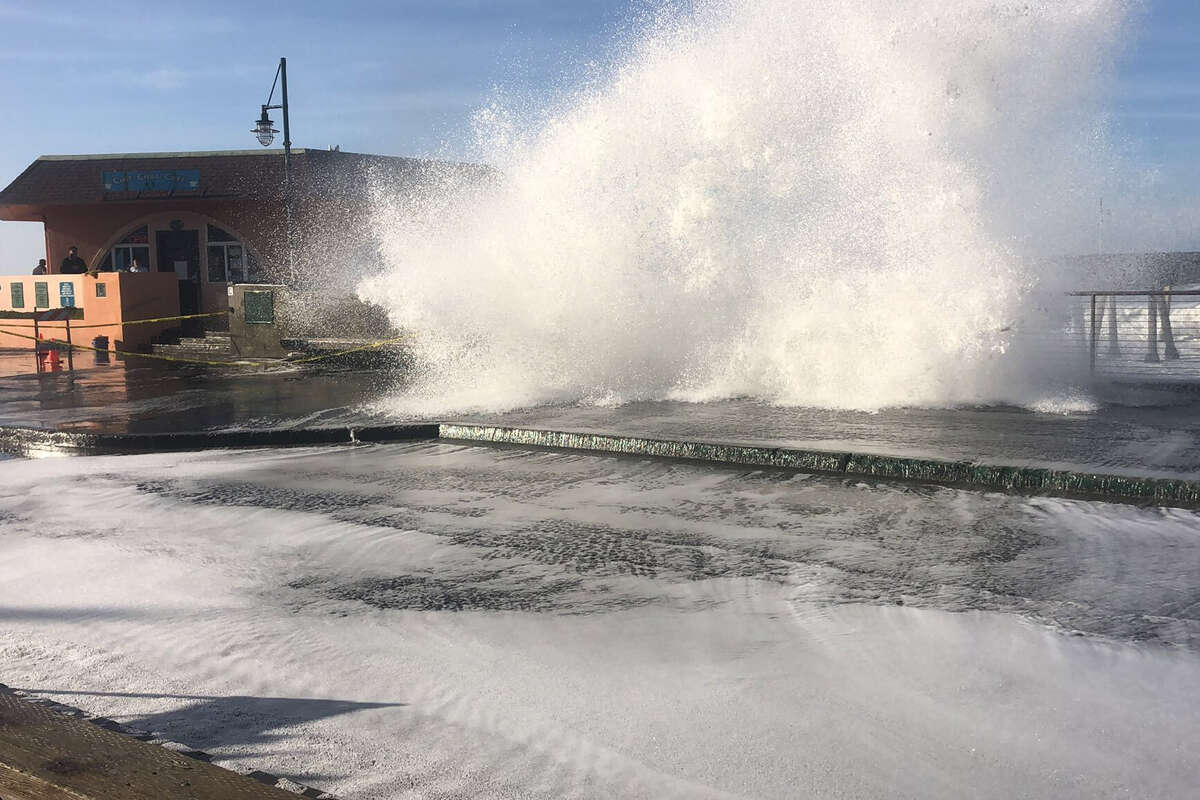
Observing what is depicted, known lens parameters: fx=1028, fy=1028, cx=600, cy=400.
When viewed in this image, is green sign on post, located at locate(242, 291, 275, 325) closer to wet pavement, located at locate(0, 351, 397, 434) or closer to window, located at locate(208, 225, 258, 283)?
wet pavement, located at locate(0, 351, 397, 434)

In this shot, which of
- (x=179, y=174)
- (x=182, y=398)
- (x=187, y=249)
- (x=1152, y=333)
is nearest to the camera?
(x=182, y=398)

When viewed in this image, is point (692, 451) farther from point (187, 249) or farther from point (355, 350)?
point (187, 249)

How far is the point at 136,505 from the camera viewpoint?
6.55 m

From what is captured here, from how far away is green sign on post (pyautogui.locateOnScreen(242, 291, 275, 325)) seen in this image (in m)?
18.3

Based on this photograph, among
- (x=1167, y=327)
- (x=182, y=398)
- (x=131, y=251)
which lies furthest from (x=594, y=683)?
(x=131, y=251)

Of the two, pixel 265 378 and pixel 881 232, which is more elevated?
pixel 881 232

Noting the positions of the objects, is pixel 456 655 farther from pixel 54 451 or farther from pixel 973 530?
pixel 54 451

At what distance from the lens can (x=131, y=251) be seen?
2952cm

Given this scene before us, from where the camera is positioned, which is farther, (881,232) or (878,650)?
(881,232)

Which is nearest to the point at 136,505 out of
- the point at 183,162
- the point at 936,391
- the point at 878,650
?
the point at 878,650

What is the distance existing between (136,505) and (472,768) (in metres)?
4.49

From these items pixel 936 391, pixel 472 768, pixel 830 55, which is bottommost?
pixel 472 768

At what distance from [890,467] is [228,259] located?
2574 centimetres

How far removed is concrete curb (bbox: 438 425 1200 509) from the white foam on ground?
0.59 m
